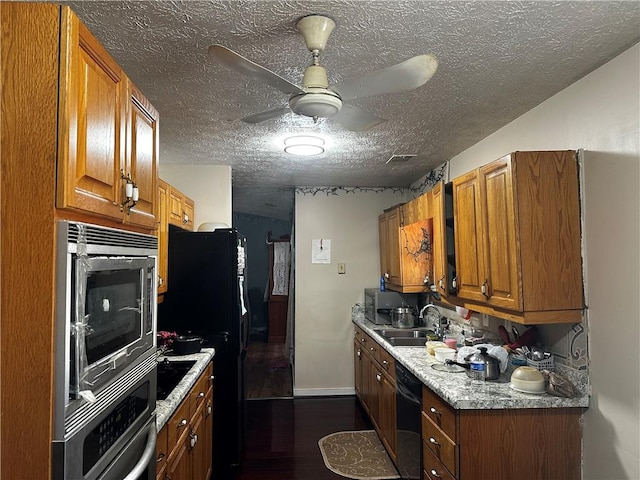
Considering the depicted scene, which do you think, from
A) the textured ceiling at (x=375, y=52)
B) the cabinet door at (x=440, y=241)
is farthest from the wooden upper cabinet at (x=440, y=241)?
the textured ceiling at (x=375, y=52)

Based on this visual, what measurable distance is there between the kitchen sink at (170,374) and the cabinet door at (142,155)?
88 centimetres

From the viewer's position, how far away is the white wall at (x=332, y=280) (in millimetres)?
4832

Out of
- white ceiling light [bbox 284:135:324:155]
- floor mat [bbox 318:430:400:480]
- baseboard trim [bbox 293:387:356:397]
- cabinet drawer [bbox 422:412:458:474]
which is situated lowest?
floor mat [bbox 318:430:400:480]

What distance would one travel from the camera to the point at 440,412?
2148mm

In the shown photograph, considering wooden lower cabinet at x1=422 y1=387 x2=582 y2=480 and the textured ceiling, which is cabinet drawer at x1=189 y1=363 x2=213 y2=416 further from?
the textured ceiling

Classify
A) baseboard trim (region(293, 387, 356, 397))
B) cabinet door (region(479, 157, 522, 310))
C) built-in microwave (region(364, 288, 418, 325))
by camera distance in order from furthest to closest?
baseboard trim (region(293, 387, 356, 397))
built-in microwave (region(364, 288, 418, 325))
cabinet door (region(479, 157, 522, 310))

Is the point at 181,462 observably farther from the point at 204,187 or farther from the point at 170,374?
the point at 204,187

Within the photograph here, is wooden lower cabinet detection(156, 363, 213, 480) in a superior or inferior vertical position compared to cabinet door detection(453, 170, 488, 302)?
inferior

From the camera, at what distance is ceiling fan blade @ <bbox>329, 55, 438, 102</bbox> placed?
1.36 m

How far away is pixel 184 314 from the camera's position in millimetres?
3162

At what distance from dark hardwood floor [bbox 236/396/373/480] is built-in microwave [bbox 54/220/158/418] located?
2.15m

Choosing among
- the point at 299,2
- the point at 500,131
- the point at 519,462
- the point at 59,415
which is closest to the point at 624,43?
the point at 500,131

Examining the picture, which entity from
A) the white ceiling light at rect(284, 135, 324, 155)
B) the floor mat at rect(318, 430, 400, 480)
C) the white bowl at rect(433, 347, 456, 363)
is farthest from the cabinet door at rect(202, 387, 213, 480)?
the white ceiling light at rect(284, 135, 324, 155)

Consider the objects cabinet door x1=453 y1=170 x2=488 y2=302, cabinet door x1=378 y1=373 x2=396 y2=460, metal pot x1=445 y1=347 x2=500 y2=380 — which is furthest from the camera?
cabinet door x1=378 y1=373 x2=396 y2=460
